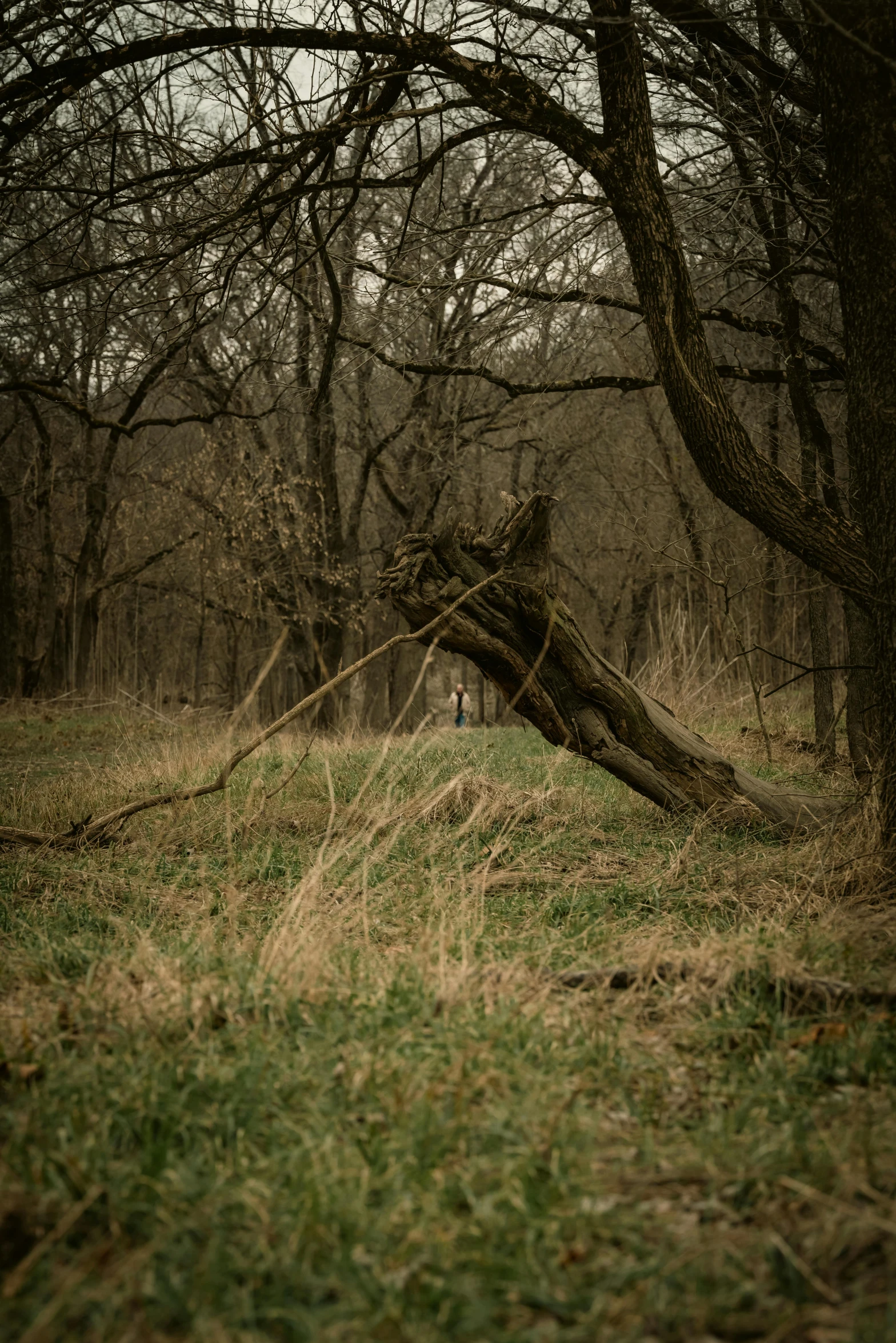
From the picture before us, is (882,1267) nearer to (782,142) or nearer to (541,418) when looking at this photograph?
(782,142)

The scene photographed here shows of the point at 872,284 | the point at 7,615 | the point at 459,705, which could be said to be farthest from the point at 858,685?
the point at 7,615

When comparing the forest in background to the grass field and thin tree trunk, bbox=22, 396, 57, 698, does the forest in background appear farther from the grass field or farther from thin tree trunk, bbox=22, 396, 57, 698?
the grass field

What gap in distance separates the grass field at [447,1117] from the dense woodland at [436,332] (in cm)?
188

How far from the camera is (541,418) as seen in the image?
18.9m

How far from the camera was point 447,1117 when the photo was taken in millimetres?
2109

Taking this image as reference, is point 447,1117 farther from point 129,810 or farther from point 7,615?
point 7,615

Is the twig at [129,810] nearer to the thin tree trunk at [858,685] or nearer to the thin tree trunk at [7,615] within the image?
→ the thin tree trunk at [858,685]

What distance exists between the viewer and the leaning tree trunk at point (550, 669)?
4.99m

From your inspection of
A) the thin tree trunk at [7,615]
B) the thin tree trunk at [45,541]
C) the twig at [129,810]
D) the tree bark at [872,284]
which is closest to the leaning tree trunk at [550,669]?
the twig at [129,810]

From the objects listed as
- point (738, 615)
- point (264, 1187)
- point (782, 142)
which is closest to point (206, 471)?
point (738, 615)

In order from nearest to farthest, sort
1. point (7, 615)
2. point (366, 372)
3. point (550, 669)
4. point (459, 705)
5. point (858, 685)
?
point (550, 669) < point (858, 685) < point (366, 372) < point (459, 705) < point (7, 615)

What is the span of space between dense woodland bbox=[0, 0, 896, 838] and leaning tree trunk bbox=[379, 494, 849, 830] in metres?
0.54

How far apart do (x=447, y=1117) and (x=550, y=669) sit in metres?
3.33

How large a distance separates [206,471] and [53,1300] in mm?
15422
